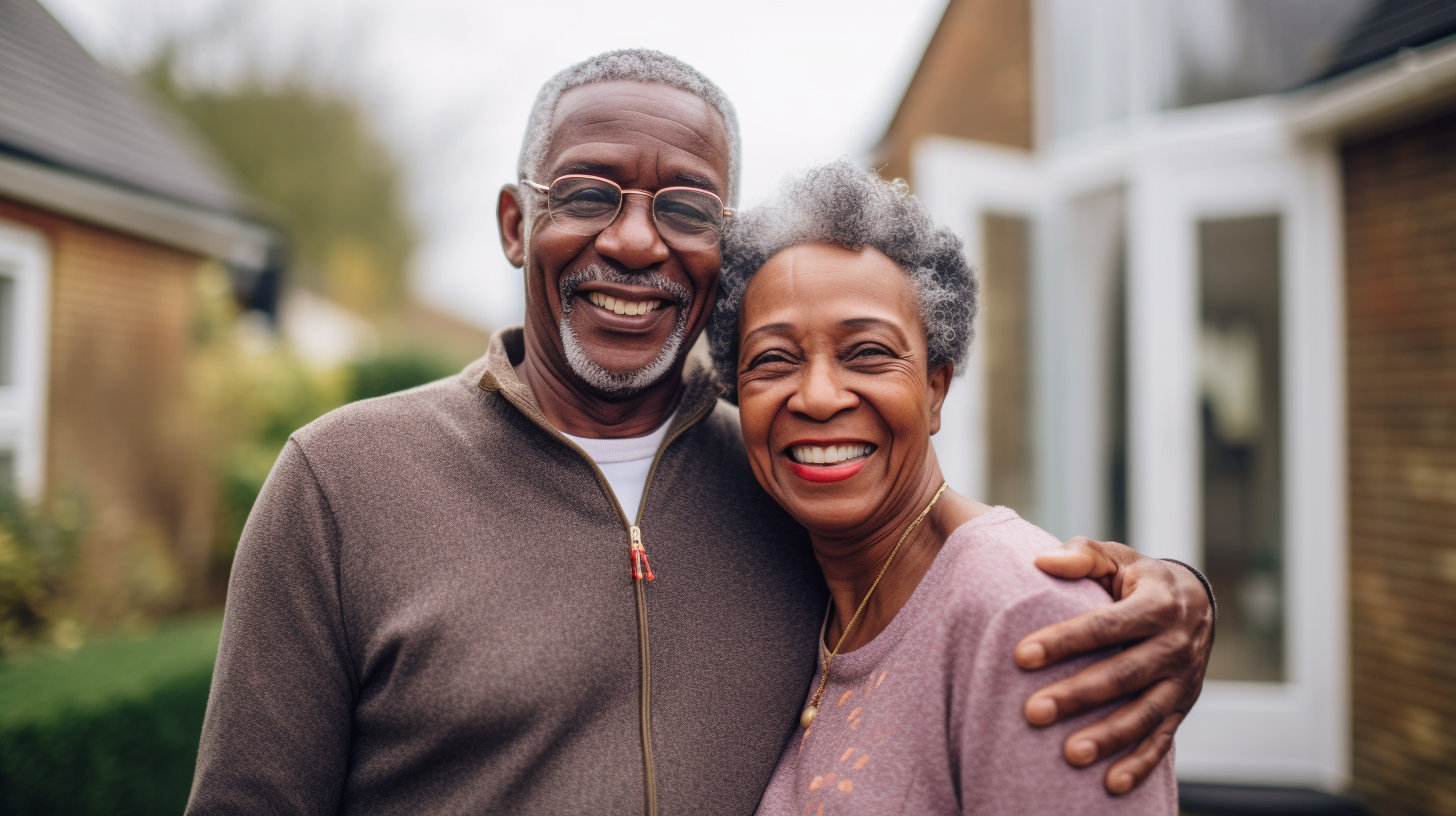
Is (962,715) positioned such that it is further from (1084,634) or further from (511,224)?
(511,224)

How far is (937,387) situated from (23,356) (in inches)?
279

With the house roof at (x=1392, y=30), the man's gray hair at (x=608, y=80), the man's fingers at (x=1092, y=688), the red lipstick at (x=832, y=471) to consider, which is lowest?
the man's fingers at (x=1092, y=688)

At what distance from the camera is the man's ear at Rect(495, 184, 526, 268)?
2.13m

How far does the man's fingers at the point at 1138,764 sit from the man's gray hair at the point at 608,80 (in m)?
1.34

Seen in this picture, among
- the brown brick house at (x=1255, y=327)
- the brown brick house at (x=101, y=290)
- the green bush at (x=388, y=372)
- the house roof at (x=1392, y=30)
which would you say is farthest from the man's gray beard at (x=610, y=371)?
the green bush at (x=388, y=372)

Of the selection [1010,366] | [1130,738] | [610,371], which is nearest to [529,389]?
[610,371]

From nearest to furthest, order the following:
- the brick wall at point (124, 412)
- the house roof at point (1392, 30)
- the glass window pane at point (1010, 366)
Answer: the house roof at point (1392, 30) → the glass window pane at point (1010, 366) → the brick wall at point (124, 412)

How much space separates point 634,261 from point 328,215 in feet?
86.9

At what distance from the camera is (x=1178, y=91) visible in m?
5.77

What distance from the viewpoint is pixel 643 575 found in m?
1.81

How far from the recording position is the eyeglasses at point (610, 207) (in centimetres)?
191

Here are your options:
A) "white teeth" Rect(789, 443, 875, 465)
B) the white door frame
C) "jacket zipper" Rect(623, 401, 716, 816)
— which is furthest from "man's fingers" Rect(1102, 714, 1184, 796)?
the white door frame

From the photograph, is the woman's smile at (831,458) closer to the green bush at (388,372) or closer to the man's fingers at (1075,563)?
the man's fingers at (1075,563)

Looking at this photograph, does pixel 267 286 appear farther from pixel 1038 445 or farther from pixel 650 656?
pixel 650 656
